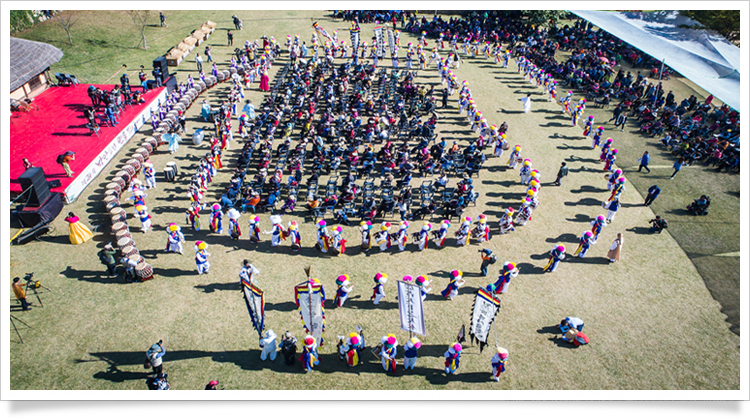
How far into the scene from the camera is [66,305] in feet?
47.4

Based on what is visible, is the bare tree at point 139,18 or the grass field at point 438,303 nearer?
the grass field at point 438,303

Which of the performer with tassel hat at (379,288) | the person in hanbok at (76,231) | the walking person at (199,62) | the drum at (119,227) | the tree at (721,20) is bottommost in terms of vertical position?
the person in hanbok at (76,231)

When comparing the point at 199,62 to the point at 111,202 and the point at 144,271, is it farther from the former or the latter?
the point at 144,271

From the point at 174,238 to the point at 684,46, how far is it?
37.7 meters

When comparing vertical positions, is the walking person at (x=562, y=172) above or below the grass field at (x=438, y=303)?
above

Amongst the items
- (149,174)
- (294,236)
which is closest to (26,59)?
(149,174)

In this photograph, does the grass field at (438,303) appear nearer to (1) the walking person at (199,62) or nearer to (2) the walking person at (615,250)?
(2) the walking person at (615,250)

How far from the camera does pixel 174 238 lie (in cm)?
1617

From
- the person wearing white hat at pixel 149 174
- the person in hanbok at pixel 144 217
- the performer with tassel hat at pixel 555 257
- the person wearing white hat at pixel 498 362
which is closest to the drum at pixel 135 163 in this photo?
the person wearing white hat at pixel 149 174

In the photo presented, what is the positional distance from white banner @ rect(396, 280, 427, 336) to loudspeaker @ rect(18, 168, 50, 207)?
52.1 feet

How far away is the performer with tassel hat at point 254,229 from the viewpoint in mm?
16766

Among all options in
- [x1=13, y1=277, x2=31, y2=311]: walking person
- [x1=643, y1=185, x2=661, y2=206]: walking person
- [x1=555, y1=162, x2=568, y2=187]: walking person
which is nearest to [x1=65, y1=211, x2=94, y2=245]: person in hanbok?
[x1=13, y1=277, x2=31, y2=311]: walking person

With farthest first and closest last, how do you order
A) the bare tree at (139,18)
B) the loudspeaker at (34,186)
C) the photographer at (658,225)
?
the bare tree at (139,18) → the photographer at (658,225) → the loudspeaker at (34,186)

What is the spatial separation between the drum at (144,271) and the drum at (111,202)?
14.8ft
